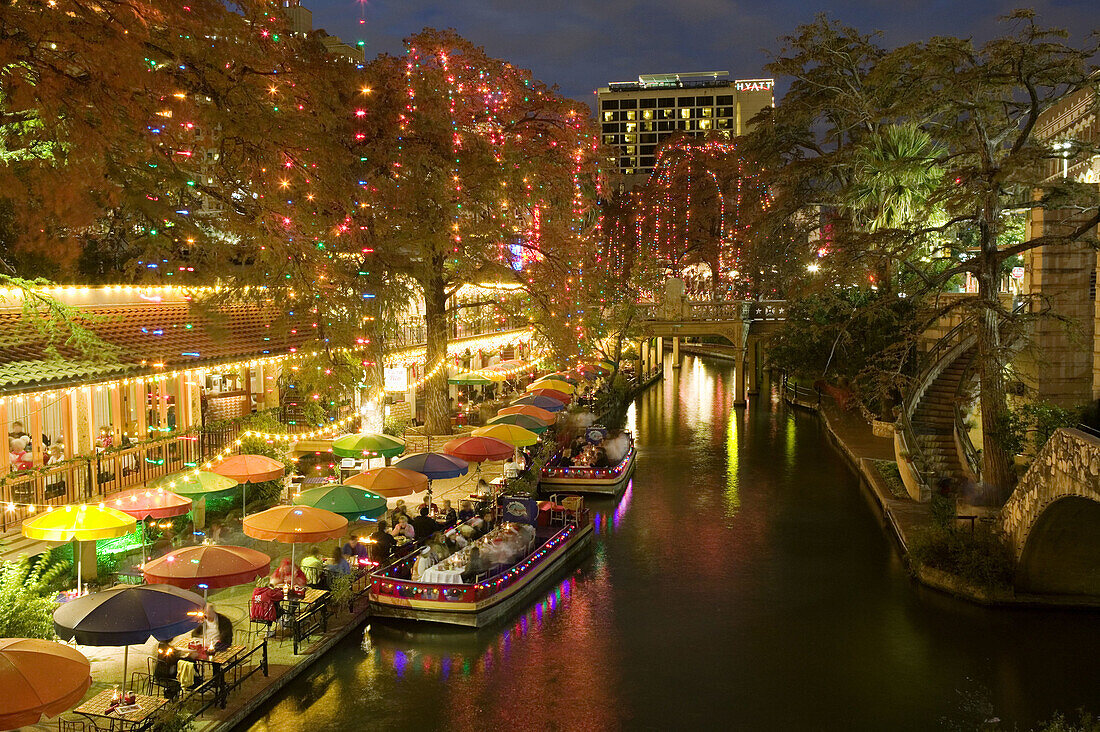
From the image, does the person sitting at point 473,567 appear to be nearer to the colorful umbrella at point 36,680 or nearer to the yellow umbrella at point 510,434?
the yellow umbrella at point 510,434

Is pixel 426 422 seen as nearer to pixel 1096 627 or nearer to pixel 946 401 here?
pixel 946 401

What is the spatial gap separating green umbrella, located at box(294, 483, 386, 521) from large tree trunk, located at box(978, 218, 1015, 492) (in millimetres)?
14784

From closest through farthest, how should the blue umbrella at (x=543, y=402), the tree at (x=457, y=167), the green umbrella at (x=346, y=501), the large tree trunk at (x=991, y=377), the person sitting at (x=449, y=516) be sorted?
1. the green umbrella at (x=346, y=501)
2. the person sitting at (x=449, y=516)
3. the large tree trunk at (x=991, y=377)
4. the tree at (x=457, y=167)
5. the blue umbrella at (x=543, y=402)

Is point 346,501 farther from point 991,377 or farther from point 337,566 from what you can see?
point 991,377

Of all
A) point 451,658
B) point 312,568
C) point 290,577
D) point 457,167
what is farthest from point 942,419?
point 290,577

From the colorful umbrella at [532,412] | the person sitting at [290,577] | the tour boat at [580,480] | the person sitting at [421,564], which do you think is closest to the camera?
the person sitting at [290,577]

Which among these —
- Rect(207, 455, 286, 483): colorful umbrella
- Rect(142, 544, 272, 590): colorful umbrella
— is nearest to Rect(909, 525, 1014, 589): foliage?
Rect(142, 544, 272, 590): colorful umbrella

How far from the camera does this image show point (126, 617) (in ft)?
37.5

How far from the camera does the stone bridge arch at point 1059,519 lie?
14.0m

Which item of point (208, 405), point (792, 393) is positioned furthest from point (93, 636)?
point (792, 393)

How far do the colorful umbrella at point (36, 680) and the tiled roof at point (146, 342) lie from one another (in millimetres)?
4656

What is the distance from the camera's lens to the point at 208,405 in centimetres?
2684

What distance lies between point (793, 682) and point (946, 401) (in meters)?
22.3

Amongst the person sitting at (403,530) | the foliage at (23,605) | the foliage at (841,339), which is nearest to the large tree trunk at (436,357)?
the foliage at (841,339)
